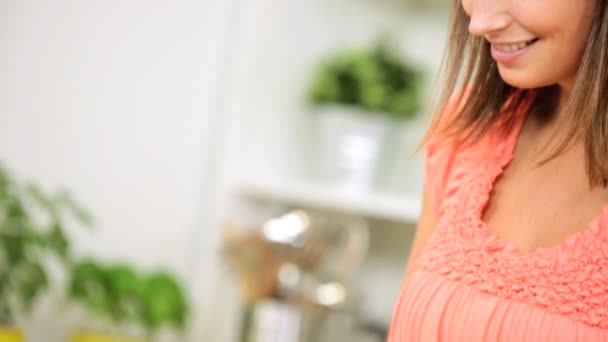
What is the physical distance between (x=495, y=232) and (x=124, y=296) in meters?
1.02

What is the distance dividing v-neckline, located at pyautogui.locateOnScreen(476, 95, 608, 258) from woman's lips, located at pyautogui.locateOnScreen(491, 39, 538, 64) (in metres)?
0.14

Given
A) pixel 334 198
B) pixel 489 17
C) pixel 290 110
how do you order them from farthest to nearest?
pixel 290 110 < pixel 334 198 < pixel 489 17

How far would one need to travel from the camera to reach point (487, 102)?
109cm

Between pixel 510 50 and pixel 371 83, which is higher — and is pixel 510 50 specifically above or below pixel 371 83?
above

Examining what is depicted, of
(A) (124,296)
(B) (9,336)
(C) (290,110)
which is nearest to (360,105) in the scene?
(C) (290,110)

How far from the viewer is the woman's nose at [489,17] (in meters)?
0.94

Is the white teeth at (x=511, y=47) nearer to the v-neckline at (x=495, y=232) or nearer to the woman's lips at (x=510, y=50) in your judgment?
the woman's lips at (x=510, y=50)

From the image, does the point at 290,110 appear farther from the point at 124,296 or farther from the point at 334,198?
the point at 124,296

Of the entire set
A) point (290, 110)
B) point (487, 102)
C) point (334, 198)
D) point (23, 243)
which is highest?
point (487, 102)

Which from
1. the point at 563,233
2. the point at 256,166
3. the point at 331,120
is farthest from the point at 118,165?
the point at 563,233

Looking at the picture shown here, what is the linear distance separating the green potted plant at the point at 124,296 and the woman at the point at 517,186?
0.85 meters

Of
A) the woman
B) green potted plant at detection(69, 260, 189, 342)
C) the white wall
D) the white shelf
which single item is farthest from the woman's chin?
the white wall

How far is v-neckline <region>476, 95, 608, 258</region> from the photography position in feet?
3.11

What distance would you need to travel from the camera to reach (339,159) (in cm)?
215
